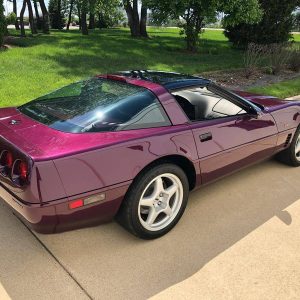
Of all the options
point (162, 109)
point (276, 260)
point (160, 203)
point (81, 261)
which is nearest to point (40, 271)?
point (81, 261)

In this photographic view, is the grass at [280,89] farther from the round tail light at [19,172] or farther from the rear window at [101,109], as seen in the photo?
the round tail light at [19,172]

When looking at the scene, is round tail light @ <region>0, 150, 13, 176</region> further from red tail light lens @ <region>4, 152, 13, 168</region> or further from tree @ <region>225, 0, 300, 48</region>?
tree @ <region>225, 0, 300, 48</region>

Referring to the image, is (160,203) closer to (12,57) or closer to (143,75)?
(143,75)

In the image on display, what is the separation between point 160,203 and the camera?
9.85ft

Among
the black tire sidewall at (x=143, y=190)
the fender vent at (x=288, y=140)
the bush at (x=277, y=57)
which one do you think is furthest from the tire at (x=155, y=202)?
the bush at (x=277, y=57)

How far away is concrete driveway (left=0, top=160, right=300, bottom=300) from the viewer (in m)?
2.47

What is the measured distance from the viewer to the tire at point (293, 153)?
4.29 meters

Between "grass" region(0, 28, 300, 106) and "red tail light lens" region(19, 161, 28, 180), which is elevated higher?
"red tail light lens" region(19, 161, 28, 180)

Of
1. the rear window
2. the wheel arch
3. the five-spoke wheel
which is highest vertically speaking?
the rear window

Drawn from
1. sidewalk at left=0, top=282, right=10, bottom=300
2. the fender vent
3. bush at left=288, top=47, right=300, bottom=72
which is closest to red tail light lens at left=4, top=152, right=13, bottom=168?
sidewalk at left=0, top=282, right=10, bottom=300

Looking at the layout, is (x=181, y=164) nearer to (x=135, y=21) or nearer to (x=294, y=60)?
(x=294, y=60)

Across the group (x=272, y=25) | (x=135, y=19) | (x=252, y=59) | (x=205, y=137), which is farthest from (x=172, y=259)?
(x=135, y=19)

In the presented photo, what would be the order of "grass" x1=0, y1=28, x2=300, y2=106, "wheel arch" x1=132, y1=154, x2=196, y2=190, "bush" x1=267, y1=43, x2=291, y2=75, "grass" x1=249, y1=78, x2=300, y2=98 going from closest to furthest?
1. "wheel arch" x1=132, y1=154, x2=196, y2=190
2. "grass" x1=0, y1=28, x2=300, y2=106
3. "grass" x1=249, y1=78, x2=300, y2=98
4. "bush" x1=267, y1=43, x2=291, y2=75

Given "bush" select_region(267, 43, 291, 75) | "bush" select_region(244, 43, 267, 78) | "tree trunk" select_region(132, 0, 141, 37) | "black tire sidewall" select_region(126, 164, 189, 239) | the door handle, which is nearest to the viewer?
"black tire sidewall" select_region(126, 164, 189, 239)
